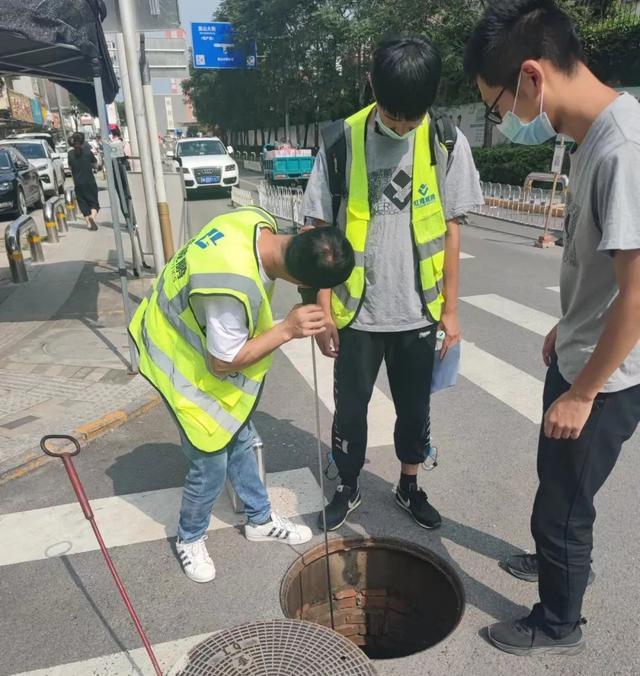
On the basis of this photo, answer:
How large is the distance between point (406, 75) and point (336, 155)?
1.51 ft

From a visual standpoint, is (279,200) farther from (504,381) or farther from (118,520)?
(118,520)

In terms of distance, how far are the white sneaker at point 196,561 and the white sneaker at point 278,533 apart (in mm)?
275

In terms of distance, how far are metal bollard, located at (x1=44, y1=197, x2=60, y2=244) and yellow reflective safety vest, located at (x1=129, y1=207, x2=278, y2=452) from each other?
10.1 metres

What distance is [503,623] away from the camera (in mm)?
2402

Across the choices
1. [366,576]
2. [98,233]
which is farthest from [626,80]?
[366,576]

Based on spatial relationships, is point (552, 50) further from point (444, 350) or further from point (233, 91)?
point (233, 91)

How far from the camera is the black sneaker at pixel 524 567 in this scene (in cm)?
271

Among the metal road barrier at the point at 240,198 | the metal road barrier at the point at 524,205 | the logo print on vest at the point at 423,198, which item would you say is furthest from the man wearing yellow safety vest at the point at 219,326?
the metal road barrier at the point at 240,198

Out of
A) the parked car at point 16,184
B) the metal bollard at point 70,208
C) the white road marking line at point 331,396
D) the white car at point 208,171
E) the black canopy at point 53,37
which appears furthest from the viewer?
the white car at point 208,171

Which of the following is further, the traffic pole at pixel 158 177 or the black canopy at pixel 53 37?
the traffic pole at pixel 158 177

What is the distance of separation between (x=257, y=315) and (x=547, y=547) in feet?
4.44

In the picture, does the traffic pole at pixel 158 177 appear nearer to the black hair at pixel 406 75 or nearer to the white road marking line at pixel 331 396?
the white road marking line at pixel 331 396

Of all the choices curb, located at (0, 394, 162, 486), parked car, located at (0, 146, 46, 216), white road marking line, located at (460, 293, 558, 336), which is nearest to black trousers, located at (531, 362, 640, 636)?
curb, located at (0, 394, 162, 486)

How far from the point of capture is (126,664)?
233 cm
